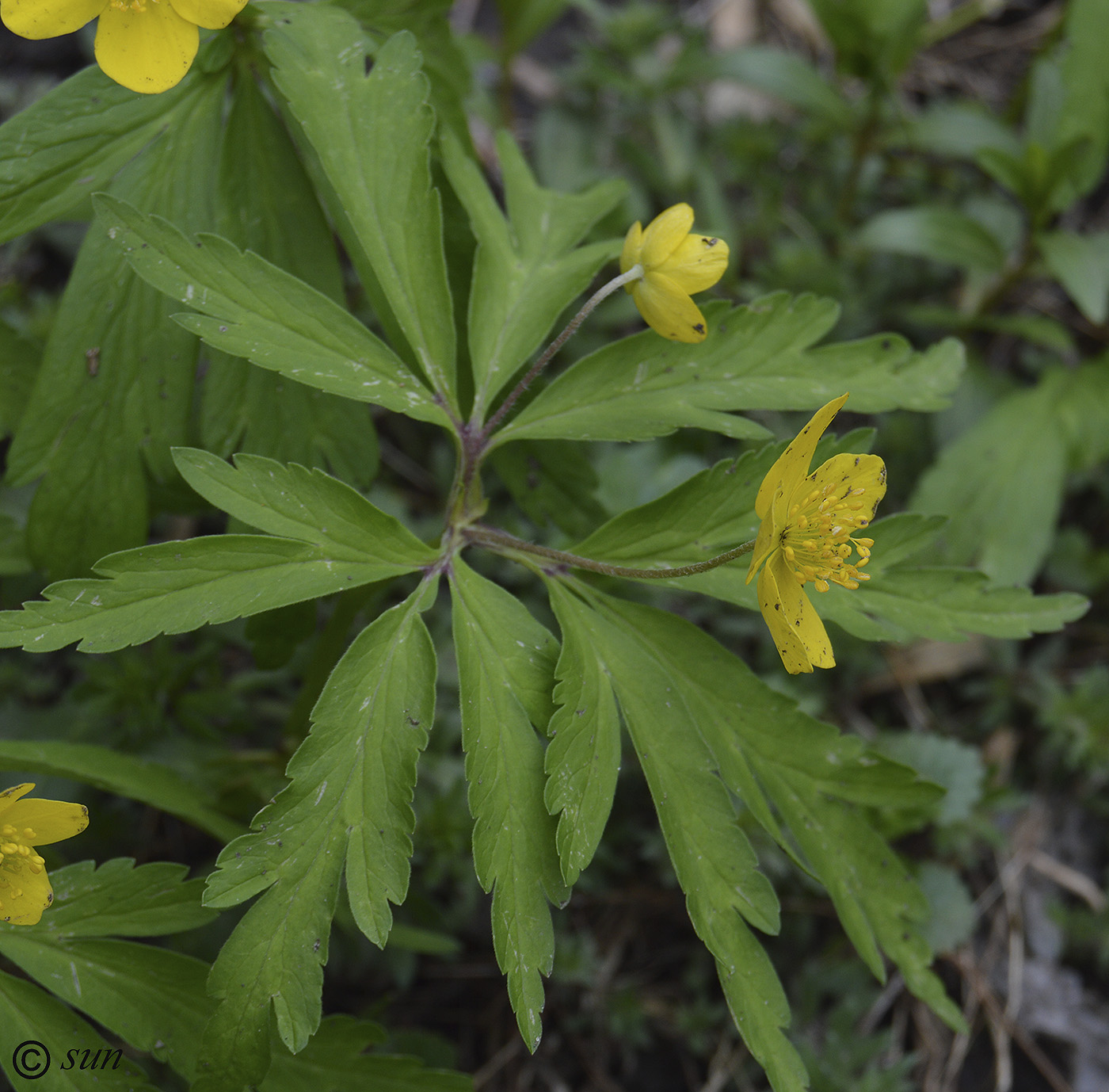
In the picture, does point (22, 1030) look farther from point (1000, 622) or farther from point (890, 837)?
point (890, 837)

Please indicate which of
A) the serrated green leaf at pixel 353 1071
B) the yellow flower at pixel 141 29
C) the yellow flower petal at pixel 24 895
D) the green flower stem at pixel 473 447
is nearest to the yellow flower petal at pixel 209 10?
the yellow flower at pixel 141 29

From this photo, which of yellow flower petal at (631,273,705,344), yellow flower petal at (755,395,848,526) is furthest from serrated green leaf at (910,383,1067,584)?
yellow flower petal at (755,395,848,526)

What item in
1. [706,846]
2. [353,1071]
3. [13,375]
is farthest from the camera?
[13,375]

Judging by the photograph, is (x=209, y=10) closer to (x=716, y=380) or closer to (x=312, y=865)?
(x=716, y=380)

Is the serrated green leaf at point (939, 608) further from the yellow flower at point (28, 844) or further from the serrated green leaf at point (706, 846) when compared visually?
the yellow flower at point (28, 844)

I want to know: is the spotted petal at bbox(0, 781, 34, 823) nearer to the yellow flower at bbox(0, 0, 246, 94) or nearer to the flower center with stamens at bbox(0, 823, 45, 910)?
the flower center with stamens at bbox(0, 823, 45, 910)

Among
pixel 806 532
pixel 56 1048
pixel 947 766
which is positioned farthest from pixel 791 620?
pixel 947 766

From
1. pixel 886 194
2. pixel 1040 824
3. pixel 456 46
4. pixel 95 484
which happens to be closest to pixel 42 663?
pixel 95 484
